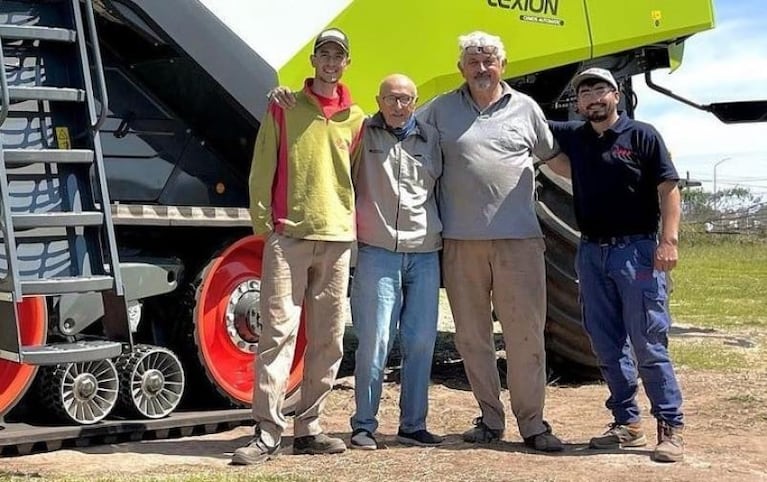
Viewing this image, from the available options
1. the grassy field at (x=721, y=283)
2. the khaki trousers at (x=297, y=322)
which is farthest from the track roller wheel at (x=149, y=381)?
the grassy field at (x=721, y=283)

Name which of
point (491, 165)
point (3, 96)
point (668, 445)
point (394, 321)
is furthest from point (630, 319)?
point (3, 96)

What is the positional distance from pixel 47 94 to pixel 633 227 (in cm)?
255

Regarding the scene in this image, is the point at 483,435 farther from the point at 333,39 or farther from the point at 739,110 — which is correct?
the point at 739,110

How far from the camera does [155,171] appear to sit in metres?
6.05

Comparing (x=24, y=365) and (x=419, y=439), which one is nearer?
(x=24, y=365)

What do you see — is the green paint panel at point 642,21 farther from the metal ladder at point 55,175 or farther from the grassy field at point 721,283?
the grassy field at point 721,283

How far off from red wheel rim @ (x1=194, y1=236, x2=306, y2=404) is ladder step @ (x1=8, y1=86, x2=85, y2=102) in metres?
1.38

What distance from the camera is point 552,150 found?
18.4 ft

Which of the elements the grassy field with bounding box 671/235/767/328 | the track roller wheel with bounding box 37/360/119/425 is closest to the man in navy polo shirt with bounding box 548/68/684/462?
the track roller wheel with bounding box 37/360/119/425

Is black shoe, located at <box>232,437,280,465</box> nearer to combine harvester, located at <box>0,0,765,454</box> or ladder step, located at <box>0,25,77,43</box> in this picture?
combine harvester, located at <box>0,0,765,454</box>

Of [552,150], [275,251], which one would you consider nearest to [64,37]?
[275,251]

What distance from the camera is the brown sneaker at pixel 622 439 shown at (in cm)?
560

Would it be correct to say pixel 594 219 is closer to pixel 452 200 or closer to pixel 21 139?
pixel 452 200

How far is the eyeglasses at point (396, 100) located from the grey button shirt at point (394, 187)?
4.5 inches
